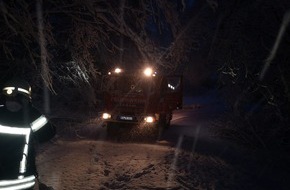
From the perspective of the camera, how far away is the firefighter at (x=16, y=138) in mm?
4121

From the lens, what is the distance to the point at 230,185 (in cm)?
873

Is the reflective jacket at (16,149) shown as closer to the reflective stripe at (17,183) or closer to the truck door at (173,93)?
the reflective stripe at (17,183)

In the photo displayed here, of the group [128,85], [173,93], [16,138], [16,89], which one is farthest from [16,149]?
[173,93]

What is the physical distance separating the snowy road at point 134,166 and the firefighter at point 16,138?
3691 mm

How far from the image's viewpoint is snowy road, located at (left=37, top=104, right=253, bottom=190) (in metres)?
8.26

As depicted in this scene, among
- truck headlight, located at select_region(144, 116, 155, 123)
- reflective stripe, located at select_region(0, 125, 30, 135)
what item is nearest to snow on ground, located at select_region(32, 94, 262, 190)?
truck headlight, located at select_region(144, 116, 155, 123)

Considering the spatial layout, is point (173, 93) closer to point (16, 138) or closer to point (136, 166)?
point (136, 166)

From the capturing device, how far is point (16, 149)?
4.18 metres

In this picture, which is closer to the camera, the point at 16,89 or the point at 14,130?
the point at 14,130

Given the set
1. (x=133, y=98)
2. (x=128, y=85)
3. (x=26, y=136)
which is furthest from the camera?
(x=128, y=85)

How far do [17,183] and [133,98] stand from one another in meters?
9.61

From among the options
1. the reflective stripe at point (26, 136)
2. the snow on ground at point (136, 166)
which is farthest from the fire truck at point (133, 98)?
the reflective stripe at point (26, 136)

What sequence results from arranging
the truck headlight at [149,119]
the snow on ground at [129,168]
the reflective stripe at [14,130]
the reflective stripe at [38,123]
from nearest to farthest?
the reflective stripe at [14,130] < the reflective stripe at [38,123] < the snow on ground at [129,168] < the truck headlight at [149,119]

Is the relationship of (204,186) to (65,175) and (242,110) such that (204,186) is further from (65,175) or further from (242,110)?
(242,110)
